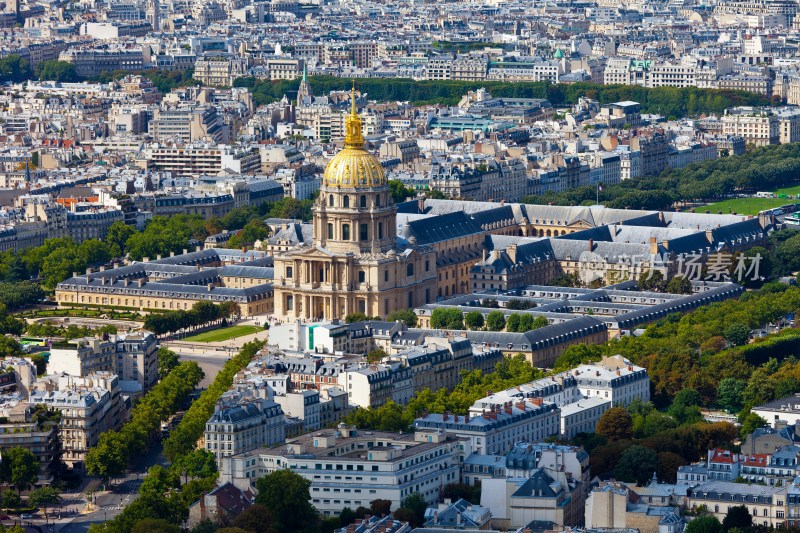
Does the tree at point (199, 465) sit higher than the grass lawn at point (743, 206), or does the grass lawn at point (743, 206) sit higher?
the tree at point (199, 465)

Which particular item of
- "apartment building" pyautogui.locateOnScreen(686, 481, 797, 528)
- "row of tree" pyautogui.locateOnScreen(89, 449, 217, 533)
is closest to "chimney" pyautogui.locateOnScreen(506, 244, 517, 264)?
"row of tree" pyautogui.locateOnScreen(89, 449, 217, 533)

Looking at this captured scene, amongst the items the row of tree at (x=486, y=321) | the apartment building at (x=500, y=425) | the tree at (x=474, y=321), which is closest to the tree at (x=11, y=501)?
the apartment building at (x=500, y=425)

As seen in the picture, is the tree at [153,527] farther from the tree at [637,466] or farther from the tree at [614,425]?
the tree at [614,425]

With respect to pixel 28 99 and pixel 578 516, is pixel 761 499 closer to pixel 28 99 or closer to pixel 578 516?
pixel 578 516

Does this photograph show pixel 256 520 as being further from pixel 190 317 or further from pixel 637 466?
pixel 190 317

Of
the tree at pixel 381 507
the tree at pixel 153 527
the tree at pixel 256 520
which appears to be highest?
the tree at pixel 153 527

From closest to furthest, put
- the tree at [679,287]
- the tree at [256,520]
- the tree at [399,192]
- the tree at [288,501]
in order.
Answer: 1. the tree at [256,520]
2. the tree at [288,501]
3. the tree at [679,287]
4. the tree at [399,192]

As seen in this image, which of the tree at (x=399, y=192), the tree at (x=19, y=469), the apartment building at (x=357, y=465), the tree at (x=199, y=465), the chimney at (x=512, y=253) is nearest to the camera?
the apartment building at (x=357, y=465)
